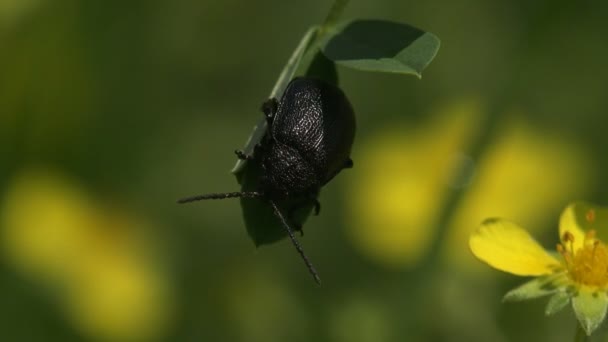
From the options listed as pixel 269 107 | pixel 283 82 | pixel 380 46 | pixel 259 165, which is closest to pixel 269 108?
pixel 269 107

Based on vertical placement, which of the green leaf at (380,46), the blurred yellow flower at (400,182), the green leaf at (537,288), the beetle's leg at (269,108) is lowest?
the blurred yellow flower at (400,182)

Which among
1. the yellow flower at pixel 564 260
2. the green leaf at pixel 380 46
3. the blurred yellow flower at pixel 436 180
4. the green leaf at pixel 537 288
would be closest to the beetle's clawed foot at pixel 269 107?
the green leaf at pixel 380 46

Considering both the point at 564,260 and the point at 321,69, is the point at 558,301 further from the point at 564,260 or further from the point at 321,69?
the point at 321,69

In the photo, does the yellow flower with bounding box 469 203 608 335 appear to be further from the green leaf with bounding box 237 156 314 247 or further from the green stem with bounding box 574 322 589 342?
the green leaf with bounding box 237 156 314 247

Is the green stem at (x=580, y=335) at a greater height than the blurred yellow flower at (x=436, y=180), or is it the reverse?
the green stem at (x=580, y=335)

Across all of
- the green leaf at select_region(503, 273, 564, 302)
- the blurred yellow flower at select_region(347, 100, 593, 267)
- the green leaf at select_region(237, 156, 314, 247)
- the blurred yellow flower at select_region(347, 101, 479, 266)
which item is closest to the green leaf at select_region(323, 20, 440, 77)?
the green leaf at select_region(237, 156, 314, 247)

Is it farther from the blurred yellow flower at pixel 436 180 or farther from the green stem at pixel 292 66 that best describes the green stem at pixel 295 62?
the blurred yellow flower at pixel 436 180

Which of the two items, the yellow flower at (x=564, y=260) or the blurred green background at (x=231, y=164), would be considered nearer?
the yellow flower at (x=564, y=260)
